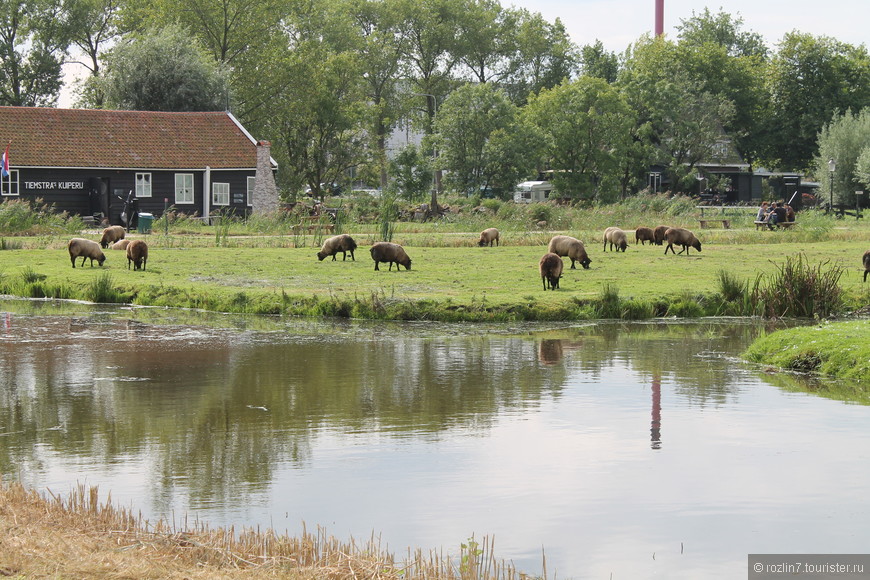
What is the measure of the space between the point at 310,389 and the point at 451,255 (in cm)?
2050

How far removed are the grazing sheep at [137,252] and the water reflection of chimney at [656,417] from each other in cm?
1744

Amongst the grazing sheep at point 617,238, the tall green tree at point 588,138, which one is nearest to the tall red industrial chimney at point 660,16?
the tall green tree at point 588,138

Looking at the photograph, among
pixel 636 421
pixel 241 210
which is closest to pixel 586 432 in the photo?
pixel 636 421

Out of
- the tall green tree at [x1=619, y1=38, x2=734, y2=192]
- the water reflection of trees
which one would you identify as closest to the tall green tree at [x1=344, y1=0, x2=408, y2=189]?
the tall green tree at [x1=619, y1=38, x2=734, y2=192]

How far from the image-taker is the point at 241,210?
60375 millimetres

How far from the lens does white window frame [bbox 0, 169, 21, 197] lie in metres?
53.9

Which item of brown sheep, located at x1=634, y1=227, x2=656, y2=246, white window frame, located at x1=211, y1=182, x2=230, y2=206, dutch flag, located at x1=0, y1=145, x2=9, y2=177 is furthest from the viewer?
white window frame, located at x1=211, y1=182, x2=230, y2=206

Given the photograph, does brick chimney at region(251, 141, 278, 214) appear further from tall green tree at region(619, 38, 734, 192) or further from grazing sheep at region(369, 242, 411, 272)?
grazing sheep at region(369, 242, 411, 272)

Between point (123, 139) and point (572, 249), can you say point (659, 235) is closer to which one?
point (572, 249)

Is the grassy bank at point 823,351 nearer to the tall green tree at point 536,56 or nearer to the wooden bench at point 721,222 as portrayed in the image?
the wooden bench at point 721,222

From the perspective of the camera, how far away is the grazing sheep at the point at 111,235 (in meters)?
38.3

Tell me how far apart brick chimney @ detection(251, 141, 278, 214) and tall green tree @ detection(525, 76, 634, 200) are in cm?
2047

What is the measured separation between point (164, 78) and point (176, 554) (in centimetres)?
6423

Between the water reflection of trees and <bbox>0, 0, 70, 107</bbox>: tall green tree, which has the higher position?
<bbox>0, 0, 70, 107</bbox>: tall green tree
